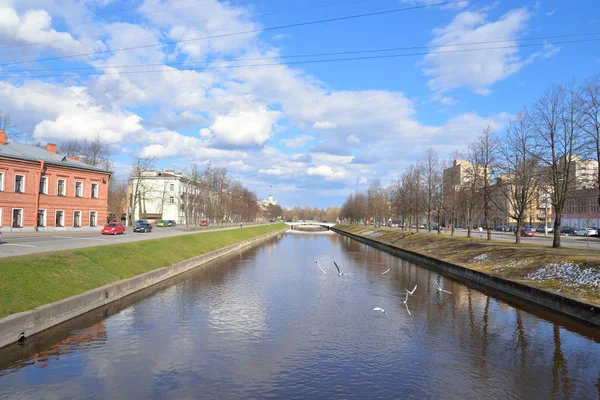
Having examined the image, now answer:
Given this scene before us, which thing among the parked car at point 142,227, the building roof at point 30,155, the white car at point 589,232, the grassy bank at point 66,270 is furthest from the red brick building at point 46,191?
the white car at point 589,232

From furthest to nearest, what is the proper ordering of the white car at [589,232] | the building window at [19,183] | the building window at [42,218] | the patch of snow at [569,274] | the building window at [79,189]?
the white car at [589,232], the building window at [79,189], the building window at [42,218], the building window at [19,183], the patch of snow at [569,274]

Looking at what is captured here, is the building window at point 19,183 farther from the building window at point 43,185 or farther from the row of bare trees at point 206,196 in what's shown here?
the row of bare trees at point 206,196

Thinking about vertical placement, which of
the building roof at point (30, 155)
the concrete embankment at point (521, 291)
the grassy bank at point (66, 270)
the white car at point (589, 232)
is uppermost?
the building roof at point (30, 155)

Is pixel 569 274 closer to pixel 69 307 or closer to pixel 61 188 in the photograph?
pixel 69 307

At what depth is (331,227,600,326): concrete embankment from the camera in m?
16.3

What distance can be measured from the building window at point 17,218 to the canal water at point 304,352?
3302 centimetres

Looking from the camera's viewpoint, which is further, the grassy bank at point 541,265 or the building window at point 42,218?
the building window at point 42,218

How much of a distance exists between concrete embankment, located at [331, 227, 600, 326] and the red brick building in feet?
144

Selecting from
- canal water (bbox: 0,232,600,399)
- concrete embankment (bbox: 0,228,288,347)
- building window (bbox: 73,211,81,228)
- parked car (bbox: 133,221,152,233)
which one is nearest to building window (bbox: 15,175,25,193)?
building window (bbox: 73,211,81,228)

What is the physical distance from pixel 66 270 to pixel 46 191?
123 ft

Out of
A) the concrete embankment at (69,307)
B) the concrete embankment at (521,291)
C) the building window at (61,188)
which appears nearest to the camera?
the concrete embankment at (69,307)

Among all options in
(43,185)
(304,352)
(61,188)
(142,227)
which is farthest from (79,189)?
(304,352)

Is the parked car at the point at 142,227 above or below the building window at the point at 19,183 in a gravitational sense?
below

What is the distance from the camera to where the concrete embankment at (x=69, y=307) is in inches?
470
